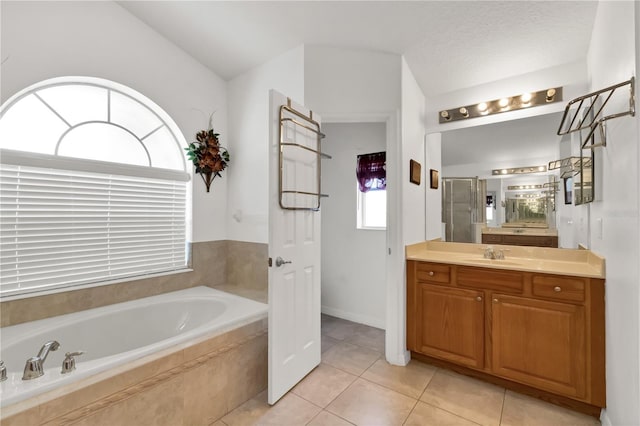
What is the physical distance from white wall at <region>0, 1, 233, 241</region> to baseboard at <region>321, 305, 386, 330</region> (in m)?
1.62

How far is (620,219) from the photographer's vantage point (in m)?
1.31

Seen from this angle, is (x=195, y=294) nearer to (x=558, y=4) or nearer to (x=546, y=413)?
(x=546, y=413)

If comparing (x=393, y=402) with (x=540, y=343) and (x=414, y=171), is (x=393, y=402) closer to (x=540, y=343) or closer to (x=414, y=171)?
(x=540, y=343)

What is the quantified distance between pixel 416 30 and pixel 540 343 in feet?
7.65

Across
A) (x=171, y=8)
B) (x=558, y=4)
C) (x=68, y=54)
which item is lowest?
(x=68, y=54)

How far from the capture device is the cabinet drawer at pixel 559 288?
1723mm

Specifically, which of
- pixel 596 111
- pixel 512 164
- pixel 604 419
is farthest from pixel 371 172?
pixel 604 419

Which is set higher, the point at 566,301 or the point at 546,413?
the point at 566,301

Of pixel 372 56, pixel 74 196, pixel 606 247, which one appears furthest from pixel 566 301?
pixel 74 196

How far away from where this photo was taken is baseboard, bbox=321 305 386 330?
3109 mm

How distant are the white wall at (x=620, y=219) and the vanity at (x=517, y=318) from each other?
109 mm

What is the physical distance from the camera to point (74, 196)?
6.79 ft

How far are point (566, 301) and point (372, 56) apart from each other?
7.41 ft

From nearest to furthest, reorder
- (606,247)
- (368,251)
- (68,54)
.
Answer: (606,247) < (68,54) < (368,251)
